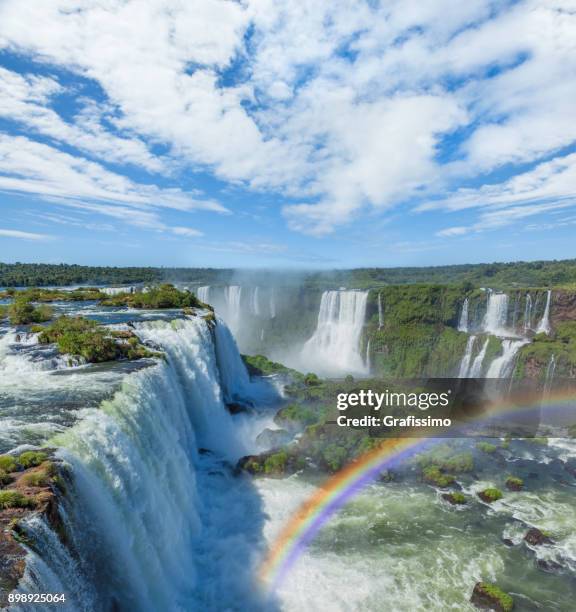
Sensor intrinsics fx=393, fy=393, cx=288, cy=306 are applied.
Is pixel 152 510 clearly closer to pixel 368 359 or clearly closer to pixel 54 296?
pixel 54 296

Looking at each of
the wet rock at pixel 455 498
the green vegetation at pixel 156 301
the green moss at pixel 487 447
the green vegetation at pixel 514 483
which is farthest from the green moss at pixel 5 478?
the green vegetation at pixel 156 301

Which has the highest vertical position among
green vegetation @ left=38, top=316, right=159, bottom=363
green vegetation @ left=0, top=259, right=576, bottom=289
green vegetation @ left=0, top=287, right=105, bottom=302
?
green vegetation @ left=0, top=259, right=576, bottom=289

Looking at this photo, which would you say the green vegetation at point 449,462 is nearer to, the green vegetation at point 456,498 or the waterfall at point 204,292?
the green vegetation at point 456,498

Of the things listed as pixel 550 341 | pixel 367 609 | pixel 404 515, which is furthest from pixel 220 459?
pixel 550 341

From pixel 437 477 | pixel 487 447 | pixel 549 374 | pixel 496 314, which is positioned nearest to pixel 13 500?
pixel 437 477

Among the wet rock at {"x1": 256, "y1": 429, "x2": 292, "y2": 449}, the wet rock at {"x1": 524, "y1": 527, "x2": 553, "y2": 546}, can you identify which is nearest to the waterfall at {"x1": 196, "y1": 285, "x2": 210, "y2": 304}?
the wet rock at {"x1": 256, "y1": 429, "x2": 292, "y2": 449}

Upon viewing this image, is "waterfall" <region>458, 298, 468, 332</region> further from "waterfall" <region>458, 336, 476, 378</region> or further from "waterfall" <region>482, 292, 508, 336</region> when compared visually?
"waterfall" <region>458, 336, 476, 378</region>
